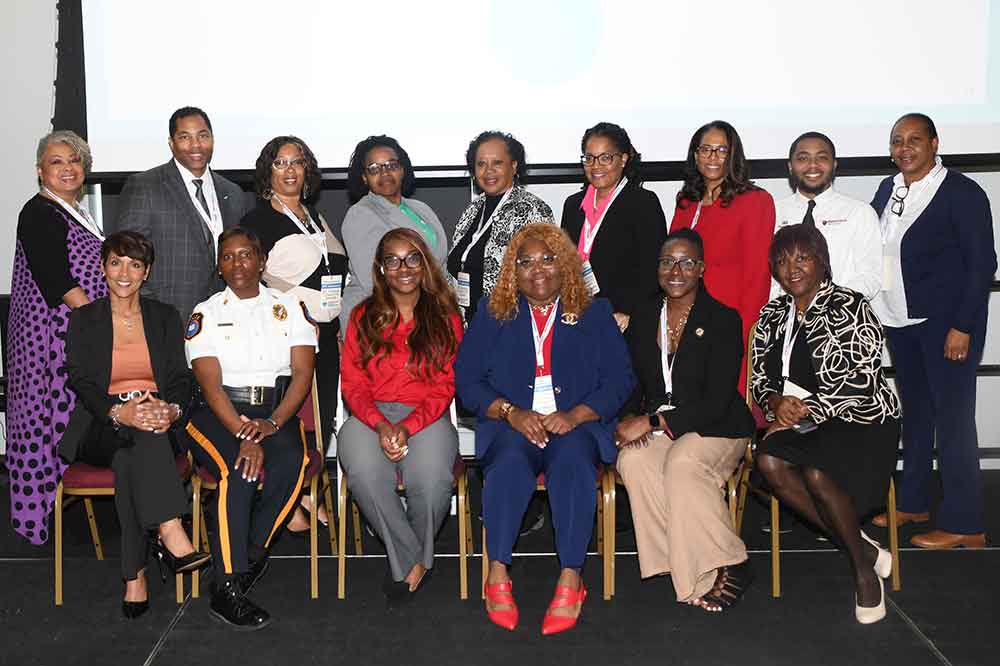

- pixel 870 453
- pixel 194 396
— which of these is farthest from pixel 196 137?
pixel 870 453

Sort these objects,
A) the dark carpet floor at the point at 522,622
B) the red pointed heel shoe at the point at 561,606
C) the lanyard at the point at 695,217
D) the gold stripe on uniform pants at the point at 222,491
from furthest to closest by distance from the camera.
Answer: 1. the lanyard at the point at 695,217
2. the gold stripe on uniform pants at the point at 222,491
3. the red pointed heel shoe at the point at 561,606
4. the dark carpet floor at the point at 522,622

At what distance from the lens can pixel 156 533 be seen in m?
3.29

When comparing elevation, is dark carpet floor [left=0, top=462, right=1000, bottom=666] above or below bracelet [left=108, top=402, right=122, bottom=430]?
below

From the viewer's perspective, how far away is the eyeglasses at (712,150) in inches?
143

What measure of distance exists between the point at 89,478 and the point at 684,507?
2.06 m

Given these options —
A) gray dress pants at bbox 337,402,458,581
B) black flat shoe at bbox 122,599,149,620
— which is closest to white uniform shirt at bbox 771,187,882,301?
gray dress pants at bbox 337,402,458,581

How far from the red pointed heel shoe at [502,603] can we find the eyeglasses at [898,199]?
7.24ft

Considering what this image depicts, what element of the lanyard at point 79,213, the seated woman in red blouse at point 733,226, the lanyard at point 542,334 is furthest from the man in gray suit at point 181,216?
the seated woman in red blouse at point 733,226

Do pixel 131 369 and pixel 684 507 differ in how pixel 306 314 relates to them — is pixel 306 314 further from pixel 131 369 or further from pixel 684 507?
pixel 684 507

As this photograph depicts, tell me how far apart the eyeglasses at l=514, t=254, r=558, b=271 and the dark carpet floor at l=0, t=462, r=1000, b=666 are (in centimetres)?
117

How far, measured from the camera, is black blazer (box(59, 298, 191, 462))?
3.23 metres

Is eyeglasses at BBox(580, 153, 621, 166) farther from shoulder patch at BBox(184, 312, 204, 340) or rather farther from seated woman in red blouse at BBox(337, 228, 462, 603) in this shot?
shoulder patch at BBox(184, 312, 204, 340)

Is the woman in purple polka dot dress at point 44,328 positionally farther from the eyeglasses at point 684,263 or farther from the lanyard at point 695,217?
the lanyard at point 695,217

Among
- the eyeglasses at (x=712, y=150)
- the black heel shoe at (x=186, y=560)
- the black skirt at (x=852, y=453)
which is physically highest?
the eyeglasses at (x=712, y=150)
